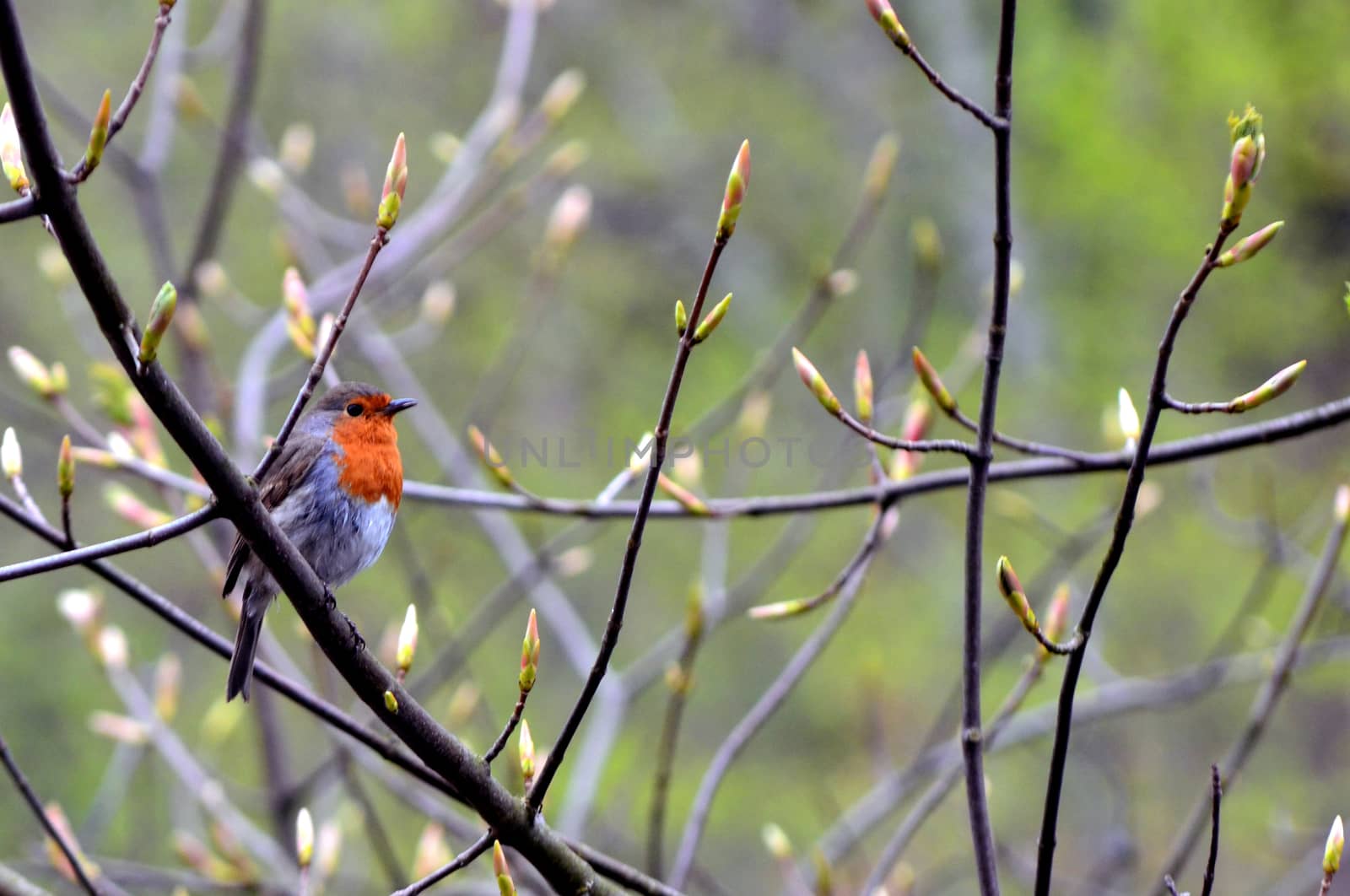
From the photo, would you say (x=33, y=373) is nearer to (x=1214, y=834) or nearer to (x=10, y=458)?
(x=10, y=458)

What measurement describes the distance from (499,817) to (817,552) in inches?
388

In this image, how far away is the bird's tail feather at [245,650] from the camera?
296 cm

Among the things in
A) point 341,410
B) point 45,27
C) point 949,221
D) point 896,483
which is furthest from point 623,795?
point 45,27

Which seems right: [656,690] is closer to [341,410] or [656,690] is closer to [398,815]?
[398,815]

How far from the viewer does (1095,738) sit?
9672mm

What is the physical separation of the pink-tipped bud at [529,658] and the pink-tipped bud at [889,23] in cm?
111

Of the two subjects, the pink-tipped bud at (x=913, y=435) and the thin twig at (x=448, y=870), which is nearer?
the thin twig at (x=448, y=870)

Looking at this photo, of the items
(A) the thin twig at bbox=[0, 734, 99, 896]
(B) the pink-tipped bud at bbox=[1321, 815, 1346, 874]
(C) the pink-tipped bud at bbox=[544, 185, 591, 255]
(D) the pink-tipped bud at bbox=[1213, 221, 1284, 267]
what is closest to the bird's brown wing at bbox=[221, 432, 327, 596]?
(A) the thin twig at bbox=[0, 734, 99, 896]

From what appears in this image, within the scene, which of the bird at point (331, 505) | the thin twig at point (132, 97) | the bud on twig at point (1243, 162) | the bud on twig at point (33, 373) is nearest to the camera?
the thin twig at point (132, 97)

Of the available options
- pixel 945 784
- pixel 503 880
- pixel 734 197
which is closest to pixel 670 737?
pixel 945 784

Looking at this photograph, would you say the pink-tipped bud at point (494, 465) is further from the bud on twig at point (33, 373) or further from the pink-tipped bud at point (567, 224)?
the pink-tipped bud at point (567, 224)

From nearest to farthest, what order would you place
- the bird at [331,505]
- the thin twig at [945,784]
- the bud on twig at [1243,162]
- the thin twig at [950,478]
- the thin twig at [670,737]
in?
the bud on twig at [1243,162] < the thin twig at [950,478] < the thin twig at [945,784] < the thin twig at [670,737] < the bird at [331,505]

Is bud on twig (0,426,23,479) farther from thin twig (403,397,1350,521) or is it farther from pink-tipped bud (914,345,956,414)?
pink-tipped bud (914,345,956,414)

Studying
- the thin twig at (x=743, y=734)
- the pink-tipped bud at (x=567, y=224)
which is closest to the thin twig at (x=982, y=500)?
the thin twig at (x=743, y=734)
